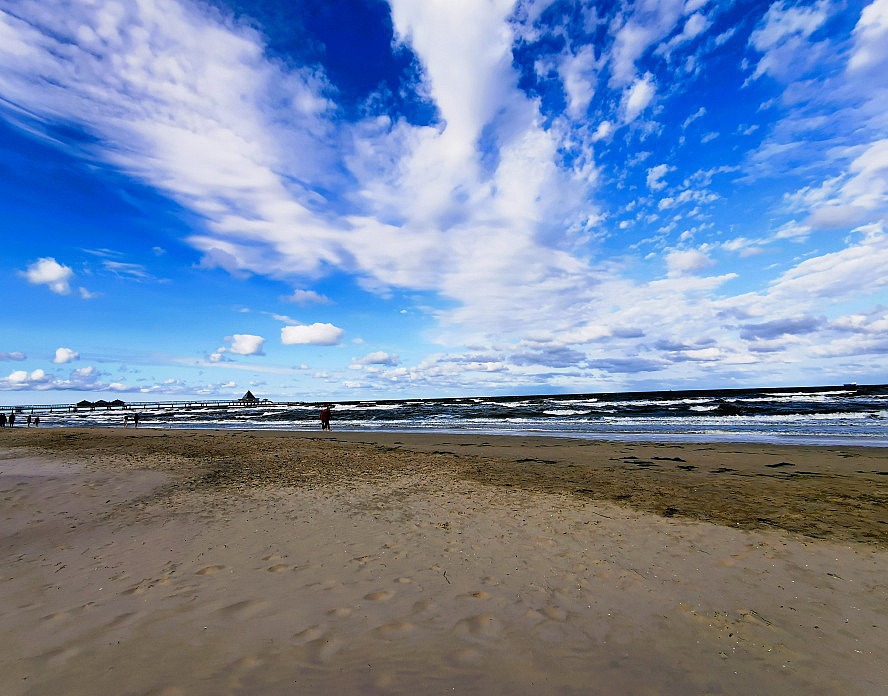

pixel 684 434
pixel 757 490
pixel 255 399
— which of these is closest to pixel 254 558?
pixel 757 490

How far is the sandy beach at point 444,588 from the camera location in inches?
171

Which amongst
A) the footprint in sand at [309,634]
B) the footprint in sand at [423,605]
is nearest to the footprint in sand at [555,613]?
the footprint in sand at [423,605]

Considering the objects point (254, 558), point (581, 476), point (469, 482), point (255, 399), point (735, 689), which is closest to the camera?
point (735, 689)

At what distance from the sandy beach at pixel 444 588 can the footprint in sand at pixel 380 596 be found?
0.03 m

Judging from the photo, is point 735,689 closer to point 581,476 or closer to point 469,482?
point 469,482

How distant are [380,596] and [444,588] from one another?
90 centimetres

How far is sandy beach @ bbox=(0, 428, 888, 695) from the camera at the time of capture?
4.34 m

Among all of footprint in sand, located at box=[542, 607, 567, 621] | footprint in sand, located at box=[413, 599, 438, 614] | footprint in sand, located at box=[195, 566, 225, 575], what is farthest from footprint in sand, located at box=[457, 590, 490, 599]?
footprint in sand, located at box=[195, 566, 225, 575]

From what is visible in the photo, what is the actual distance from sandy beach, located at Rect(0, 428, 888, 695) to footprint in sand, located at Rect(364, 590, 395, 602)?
0.03 metres

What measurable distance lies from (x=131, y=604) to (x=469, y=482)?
1009 centimetres

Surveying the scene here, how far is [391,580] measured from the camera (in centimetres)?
648

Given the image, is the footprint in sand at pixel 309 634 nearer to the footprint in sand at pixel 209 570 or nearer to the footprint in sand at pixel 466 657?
the footprint in sand at pixel 466 657

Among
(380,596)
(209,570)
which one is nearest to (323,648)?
(380,596)

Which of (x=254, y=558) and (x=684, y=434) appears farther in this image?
(x=684, y=434)
